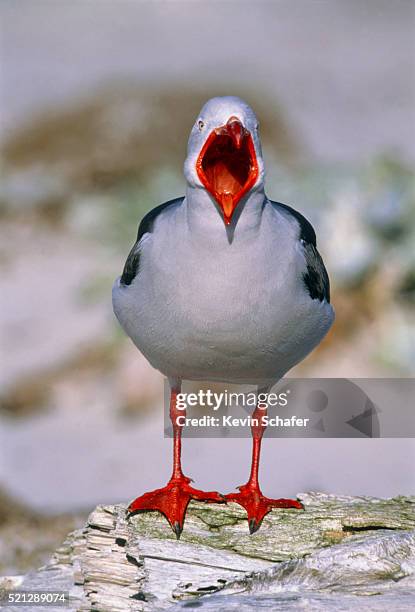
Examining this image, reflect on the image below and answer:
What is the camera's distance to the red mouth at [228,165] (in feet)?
14.0

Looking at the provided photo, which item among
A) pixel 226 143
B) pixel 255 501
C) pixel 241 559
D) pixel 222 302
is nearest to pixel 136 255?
pixel 222 302

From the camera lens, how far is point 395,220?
990 cm

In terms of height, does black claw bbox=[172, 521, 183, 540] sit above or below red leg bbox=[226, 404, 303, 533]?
below

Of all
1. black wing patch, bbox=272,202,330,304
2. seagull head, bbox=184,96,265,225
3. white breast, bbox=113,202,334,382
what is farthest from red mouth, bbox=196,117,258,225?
black wing patch, bbox=272,202,330,304

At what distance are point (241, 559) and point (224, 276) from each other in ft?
4.46

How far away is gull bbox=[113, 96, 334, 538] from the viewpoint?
4352mm

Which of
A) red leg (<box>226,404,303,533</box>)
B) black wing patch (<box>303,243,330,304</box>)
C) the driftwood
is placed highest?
black wing patch (<box>303,243,330,304</box>)

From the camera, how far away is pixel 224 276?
14.7 ft

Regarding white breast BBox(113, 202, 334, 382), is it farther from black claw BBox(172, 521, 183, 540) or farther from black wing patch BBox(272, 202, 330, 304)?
black claw BBox(172, 521, 183, 540)

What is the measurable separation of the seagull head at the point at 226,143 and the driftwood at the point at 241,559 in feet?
5.23

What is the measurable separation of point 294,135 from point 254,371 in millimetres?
13171

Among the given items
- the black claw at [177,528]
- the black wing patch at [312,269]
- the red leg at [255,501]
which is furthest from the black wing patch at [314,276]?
the black claw at [177,528]

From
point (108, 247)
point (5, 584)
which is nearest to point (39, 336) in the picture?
point (108, 247)

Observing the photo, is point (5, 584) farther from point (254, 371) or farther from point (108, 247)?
point (108, 247)
